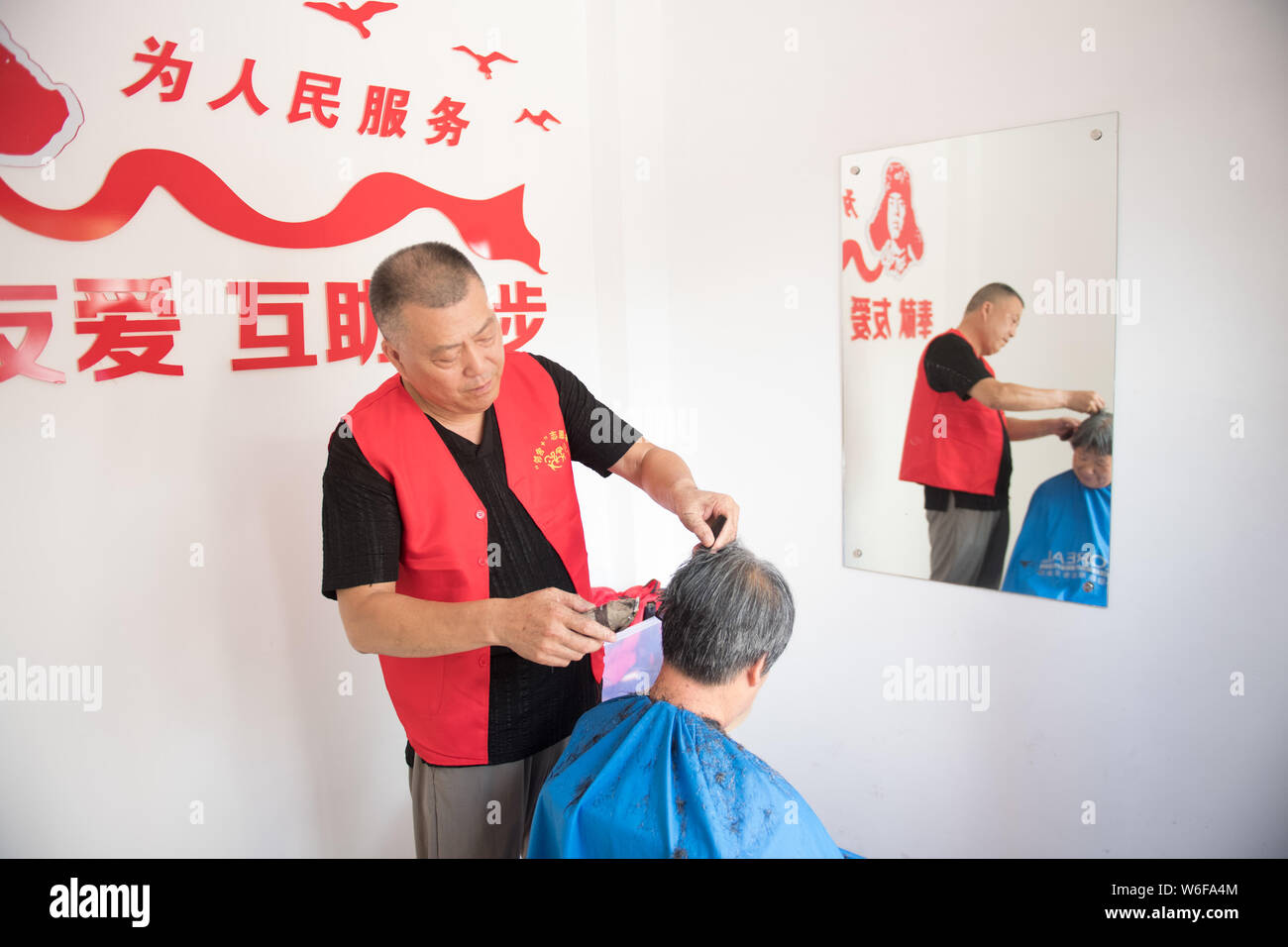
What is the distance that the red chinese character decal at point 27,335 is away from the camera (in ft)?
5.35

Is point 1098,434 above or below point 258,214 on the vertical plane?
below

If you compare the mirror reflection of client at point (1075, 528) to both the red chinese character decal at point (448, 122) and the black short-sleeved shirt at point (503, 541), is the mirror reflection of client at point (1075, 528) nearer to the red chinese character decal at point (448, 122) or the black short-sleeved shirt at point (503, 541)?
the black short-sleeved shirt at point (503, 541)

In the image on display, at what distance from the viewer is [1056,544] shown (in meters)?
2.01

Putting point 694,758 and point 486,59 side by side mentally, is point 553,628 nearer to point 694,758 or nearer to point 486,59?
point 694,758

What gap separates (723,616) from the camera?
54.5 inches

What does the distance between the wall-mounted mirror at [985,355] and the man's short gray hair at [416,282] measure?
52.3 inches

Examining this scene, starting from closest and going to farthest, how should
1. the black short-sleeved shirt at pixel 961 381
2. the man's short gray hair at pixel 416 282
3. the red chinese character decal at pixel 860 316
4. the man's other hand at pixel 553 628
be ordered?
the man's other hand at pixel 553 628 → the man's short gray hair at pixel 416 282 → the black short-sleeved shirt at pixel 961 381 → the red chinese character decal at pixel 860 316

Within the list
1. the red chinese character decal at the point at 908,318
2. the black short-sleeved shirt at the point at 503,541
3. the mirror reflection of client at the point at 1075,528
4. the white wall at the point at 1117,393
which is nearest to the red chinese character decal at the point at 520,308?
the white wall at the point at 1117,393

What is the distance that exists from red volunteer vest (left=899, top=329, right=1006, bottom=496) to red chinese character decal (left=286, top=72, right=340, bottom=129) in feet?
5.51

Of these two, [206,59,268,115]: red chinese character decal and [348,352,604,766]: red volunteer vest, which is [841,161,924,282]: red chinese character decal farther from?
[206,59,268,115]: red chinese character decal

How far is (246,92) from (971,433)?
6.52ft

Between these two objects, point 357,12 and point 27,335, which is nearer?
point 27,335

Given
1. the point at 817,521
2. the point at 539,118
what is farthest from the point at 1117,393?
the point at 539,118

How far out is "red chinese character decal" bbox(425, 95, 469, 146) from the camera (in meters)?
2.26
